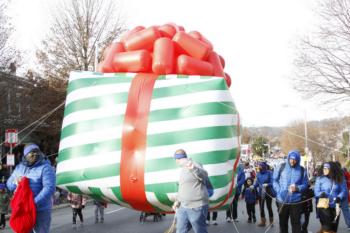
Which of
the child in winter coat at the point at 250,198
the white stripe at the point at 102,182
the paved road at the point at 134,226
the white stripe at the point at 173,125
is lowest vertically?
the paved road at the point at 134,226

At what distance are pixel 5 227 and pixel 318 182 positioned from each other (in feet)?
27.3

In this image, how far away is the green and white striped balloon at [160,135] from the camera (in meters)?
6.48

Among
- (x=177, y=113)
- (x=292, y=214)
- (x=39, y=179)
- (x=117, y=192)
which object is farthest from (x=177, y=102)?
(x=292, y=214)

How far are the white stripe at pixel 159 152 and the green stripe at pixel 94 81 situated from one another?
97 cm

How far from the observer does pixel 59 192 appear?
2153 centimetres

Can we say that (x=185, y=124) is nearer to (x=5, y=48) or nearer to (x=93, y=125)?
(x=93, y=125)

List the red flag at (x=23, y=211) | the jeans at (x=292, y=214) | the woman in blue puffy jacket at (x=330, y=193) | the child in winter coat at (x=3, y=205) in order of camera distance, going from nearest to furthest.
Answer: the red flag at (x=23, y=211) → the jeans at (x=292, y=214) → the woman in blue puffy jacket at (x=330, y=193) → the child in winter coat at (x=3, y=205)

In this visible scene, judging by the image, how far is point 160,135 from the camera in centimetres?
651

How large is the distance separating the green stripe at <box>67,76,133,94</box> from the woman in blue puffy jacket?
14.8ft

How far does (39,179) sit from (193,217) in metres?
2.00

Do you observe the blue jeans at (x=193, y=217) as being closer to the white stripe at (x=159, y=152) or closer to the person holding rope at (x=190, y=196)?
the person holding rope at (x=190, y=196)

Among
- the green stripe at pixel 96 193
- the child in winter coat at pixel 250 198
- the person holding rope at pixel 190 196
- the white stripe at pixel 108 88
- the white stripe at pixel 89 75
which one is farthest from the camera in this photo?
the child in winter coat at pixel 250 198

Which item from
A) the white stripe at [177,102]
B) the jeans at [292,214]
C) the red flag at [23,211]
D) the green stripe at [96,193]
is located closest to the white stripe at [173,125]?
the white stripe at [177,102]

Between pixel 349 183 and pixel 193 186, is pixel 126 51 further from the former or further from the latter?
pixel 349 183
